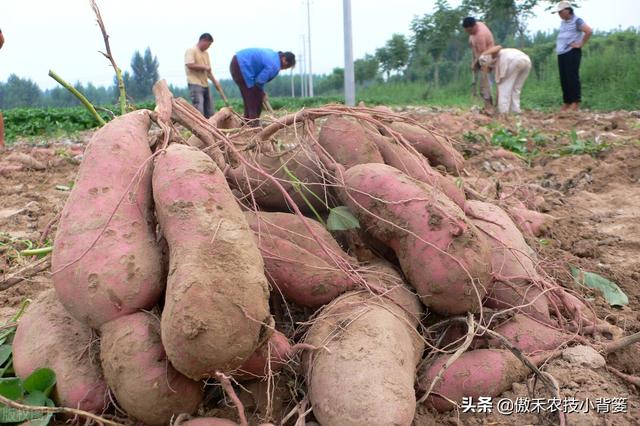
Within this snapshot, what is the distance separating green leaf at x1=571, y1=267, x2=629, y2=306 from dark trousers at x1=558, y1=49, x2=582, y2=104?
Result: 25.3 feet

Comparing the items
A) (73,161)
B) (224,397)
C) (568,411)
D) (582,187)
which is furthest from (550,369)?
(73,161)

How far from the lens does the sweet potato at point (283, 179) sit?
201cm

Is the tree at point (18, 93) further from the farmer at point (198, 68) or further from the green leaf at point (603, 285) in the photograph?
the green leaf at point (603, 285)

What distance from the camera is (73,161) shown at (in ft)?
19.8

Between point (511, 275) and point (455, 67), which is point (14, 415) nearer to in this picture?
point (511, 275)

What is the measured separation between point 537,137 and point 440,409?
503 centimetres

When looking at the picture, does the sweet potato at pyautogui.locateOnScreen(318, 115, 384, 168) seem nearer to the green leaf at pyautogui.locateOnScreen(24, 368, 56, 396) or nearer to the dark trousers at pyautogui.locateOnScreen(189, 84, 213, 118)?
the green leaf at pyautogui.locateOnScreen(24, 368, 56, 396)

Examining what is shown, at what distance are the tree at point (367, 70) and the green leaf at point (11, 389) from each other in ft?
127

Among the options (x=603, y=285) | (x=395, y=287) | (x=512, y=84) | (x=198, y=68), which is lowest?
(x=603, y=285)

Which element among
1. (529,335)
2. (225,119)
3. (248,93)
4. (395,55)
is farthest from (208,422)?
(395,55)

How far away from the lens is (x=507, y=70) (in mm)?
8789

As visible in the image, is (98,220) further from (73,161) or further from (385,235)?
(73,161)

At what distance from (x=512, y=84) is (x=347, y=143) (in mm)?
7967

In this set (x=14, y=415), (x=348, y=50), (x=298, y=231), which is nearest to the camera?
(x=14, y=415)
